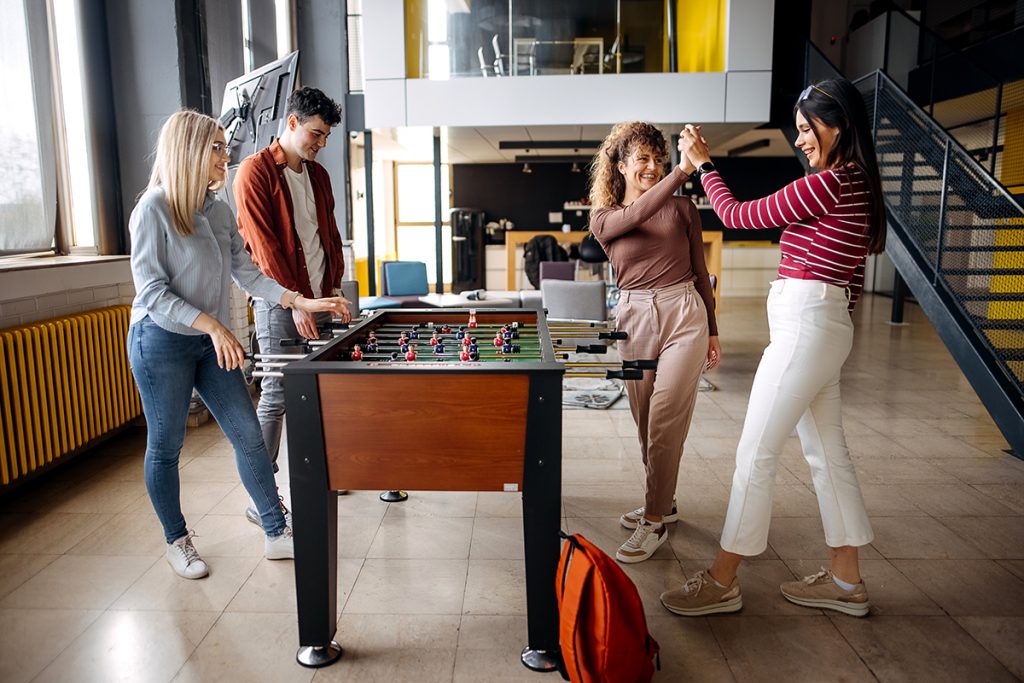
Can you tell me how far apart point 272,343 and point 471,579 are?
130 centimetres

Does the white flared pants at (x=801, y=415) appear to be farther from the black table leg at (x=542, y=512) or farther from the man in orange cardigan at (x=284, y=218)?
the man in orange cardigan at (x=284, y=218)

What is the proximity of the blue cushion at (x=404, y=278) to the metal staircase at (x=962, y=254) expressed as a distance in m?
4.56

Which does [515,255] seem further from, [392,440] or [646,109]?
[392,440]

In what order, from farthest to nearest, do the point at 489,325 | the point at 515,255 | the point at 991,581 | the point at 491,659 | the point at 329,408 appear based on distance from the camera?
1. the point at 515,255
2. the point at 489,325
3. the point at 991,581
4. the point at 491,659
5. the point at 329,408

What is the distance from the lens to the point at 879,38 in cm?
909

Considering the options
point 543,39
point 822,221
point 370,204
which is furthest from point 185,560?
point 543,39

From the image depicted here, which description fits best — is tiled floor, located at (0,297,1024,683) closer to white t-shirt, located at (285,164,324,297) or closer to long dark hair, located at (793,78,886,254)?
white t-shirt, located at (285,164,324,297)

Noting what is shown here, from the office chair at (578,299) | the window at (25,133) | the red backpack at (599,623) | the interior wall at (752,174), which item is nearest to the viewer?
the red backpack at (599,623)

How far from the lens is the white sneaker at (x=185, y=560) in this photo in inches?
106

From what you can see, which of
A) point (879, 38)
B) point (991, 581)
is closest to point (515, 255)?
point (879, 38)

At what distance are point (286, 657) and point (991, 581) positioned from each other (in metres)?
2.52

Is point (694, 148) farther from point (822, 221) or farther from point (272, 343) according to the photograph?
point (272, 343)

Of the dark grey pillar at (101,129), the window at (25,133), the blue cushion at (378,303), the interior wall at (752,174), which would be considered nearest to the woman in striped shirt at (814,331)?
the window at (25,133)

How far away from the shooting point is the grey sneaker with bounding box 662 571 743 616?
7.96 ft
